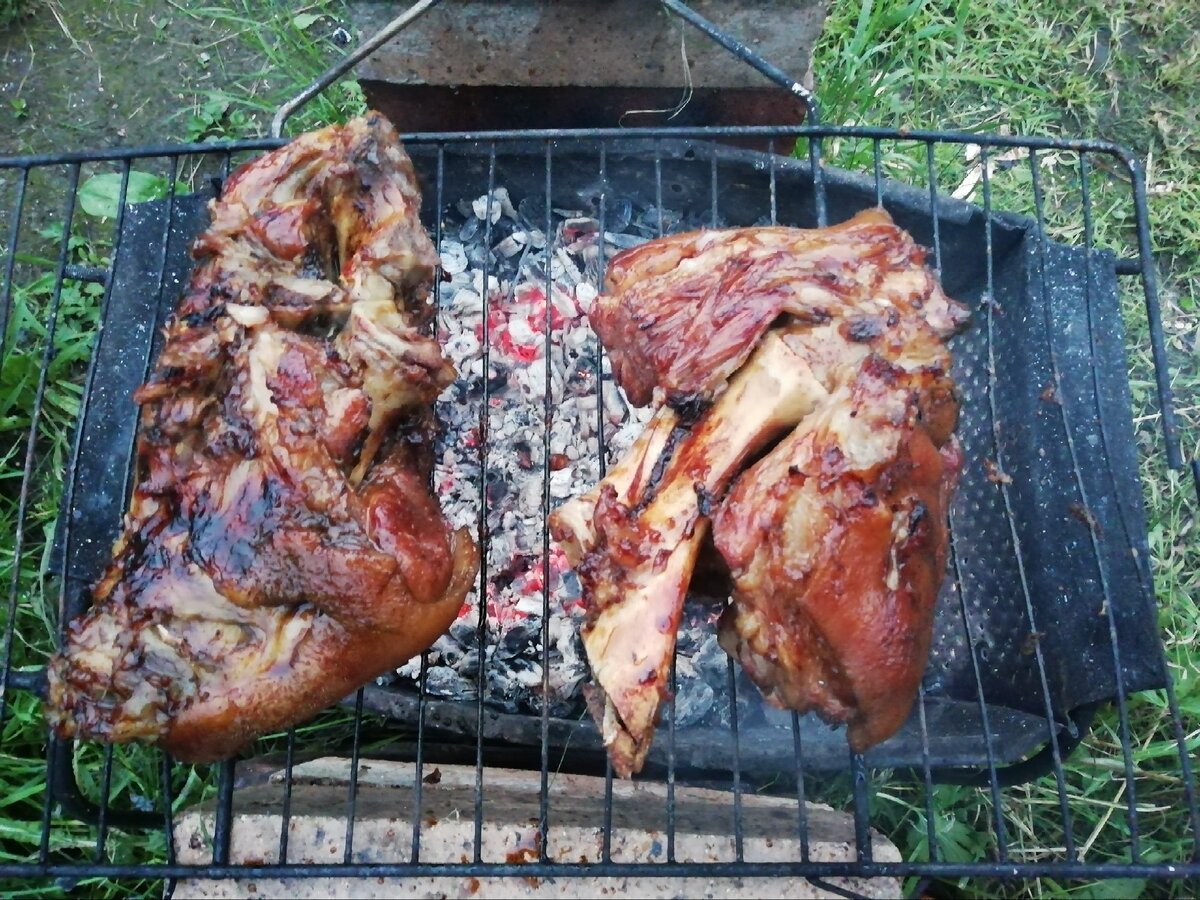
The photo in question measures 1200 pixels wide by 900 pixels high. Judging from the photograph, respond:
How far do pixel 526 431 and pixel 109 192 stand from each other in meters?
2.23

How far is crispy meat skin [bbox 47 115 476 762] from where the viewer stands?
1.94 meters

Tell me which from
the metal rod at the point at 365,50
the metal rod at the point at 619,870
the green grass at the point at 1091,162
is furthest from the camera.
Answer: the green grass at the point at 1091,162

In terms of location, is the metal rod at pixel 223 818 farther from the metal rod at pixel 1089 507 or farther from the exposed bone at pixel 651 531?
the metal rod at pixel 1089 507

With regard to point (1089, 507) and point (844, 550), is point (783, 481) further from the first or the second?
point (1089, 507)

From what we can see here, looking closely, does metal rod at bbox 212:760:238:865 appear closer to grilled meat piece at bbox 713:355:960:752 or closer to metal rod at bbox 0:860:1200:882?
metal rod at bbox 0:860:1200:882

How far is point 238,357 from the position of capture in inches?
81.7

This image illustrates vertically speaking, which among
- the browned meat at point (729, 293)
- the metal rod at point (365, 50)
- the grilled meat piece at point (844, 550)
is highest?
the metal rod at point (365, 50)

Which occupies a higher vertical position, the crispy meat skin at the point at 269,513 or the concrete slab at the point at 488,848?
the crispy meat skin at the point at 269,513

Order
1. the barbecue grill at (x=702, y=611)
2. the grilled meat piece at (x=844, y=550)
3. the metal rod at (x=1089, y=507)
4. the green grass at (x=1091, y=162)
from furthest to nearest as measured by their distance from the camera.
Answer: the green grass at (x=1091, y=162)
the barbecue grill at (x=702, y=611)
the metal rod at (x=1089, y=507)
the grilled meat piece at (x=844, y=550)

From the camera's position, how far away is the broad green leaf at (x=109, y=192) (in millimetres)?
3838

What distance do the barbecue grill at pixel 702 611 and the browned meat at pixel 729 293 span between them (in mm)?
399

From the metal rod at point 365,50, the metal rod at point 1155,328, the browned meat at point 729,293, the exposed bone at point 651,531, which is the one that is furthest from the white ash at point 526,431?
the metal rod at point 1155,328

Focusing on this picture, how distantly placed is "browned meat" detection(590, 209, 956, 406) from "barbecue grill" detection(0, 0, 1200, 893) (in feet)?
1.31

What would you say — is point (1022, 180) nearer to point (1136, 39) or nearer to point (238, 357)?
point (1136, 39)
